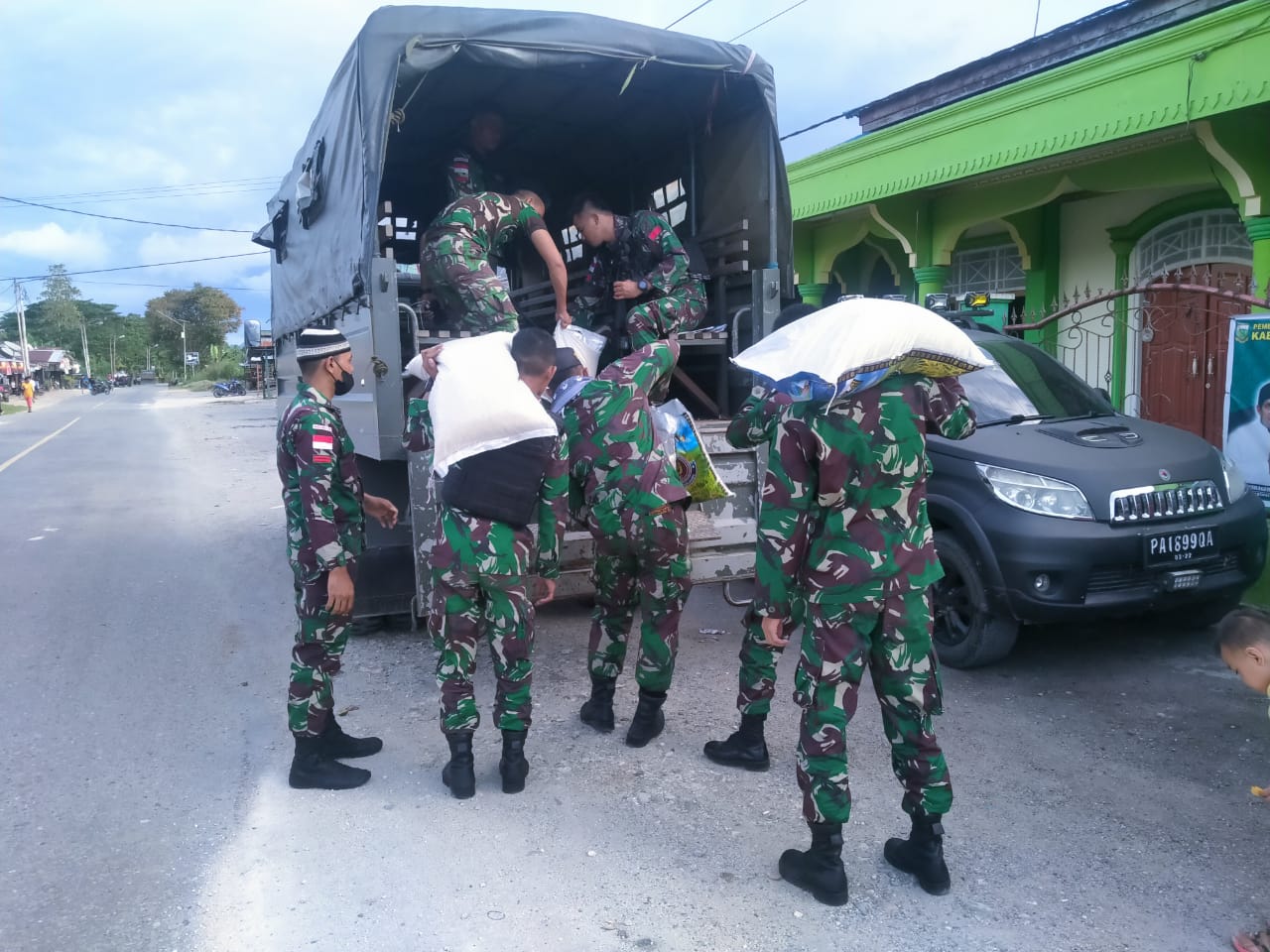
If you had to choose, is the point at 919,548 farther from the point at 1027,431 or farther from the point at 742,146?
the point at 742,146

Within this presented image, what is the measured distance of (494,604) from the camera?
368 centimetres

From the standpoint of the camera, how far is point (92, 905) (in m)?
3.03

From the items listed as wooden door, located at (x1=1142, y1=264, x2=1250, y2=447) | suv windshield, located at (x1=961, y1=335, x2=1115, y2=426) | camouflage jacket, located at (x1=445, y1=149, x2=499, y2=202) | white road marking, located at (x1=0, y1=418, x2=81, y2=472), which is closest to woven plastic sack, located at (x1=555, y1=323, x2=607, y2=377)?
camouflage jacket, located at (x1=445, y1=149, x2=499, y2=202)

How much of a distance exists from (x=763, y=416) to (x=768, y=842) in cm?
144

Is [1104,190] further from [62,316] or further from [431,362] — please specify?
[62,316]

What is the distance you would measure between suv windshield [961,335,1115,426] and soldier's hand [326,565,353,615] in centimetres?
340

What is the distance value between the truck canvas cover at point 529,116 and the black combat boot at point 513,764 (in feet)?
8.22

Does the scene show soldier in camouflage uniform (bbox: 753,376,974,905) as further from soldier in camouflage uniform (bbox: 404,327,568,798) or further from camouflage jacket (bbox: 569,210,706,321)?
camouflage jacket (bbox: 569,210,706,321)

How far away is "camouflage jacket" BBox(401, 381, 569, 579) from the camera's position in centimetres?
361

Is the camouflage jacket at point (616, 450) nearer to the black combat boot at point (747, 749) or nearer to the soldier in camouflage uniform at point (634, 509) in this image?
the soldier in camouflage uniform at point (634, 509)

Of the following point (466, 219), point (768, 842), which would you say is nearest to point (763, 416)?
point (768, 842)

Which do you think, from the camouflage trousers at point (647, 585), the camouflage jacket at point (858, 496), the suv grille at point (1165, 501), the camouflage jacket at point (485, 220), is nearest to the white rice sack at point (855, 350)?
the camouflage jacket at point (858, 496)

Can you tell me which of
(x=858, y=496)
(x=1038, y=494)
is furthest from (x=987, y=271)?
(x=858, y=496)

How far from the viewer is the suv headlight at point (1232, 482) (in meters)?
5.05
